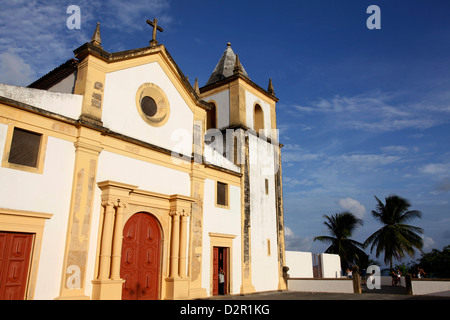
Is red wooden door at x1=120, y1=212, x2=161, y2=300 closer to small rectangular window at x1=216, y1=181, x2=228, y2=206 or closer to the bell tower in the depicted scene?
small rectangular window at x1=216, y1=181, x2=228, y2=206

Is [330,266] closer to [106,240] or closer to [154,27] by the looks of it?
[106,240]

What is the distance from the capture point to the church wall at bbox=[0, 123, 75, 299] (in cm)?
917

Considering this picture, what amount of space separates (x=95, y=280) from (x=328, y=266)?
19.9m

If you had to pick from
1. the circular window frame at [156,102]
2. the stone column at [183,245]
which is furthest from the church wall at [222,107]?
the stone column at [183,245]

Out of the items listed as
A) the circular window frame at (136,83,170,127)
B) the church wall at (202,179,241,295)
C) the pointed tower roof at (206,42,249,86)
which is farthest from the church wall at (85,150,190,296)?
the pointed tower roof at (206,42,249,86)

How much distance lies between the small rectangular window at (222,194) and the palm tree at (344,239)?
18.5 metres

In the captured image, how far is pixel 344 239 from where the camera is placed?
31672mm

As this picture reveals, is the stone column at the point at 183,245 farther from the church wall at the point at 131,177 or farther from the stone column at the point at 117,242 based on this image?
the stone column at the point at 117,242

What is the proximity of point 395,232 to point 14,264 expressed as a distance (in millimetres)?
28186

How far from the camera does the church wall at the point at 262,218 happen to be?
56.7 ft

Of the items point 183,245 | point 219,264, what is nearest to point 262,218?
point 219,264

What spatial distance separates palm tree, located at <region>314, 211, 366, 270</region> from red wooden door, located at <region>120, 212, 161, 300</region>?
22649mm
